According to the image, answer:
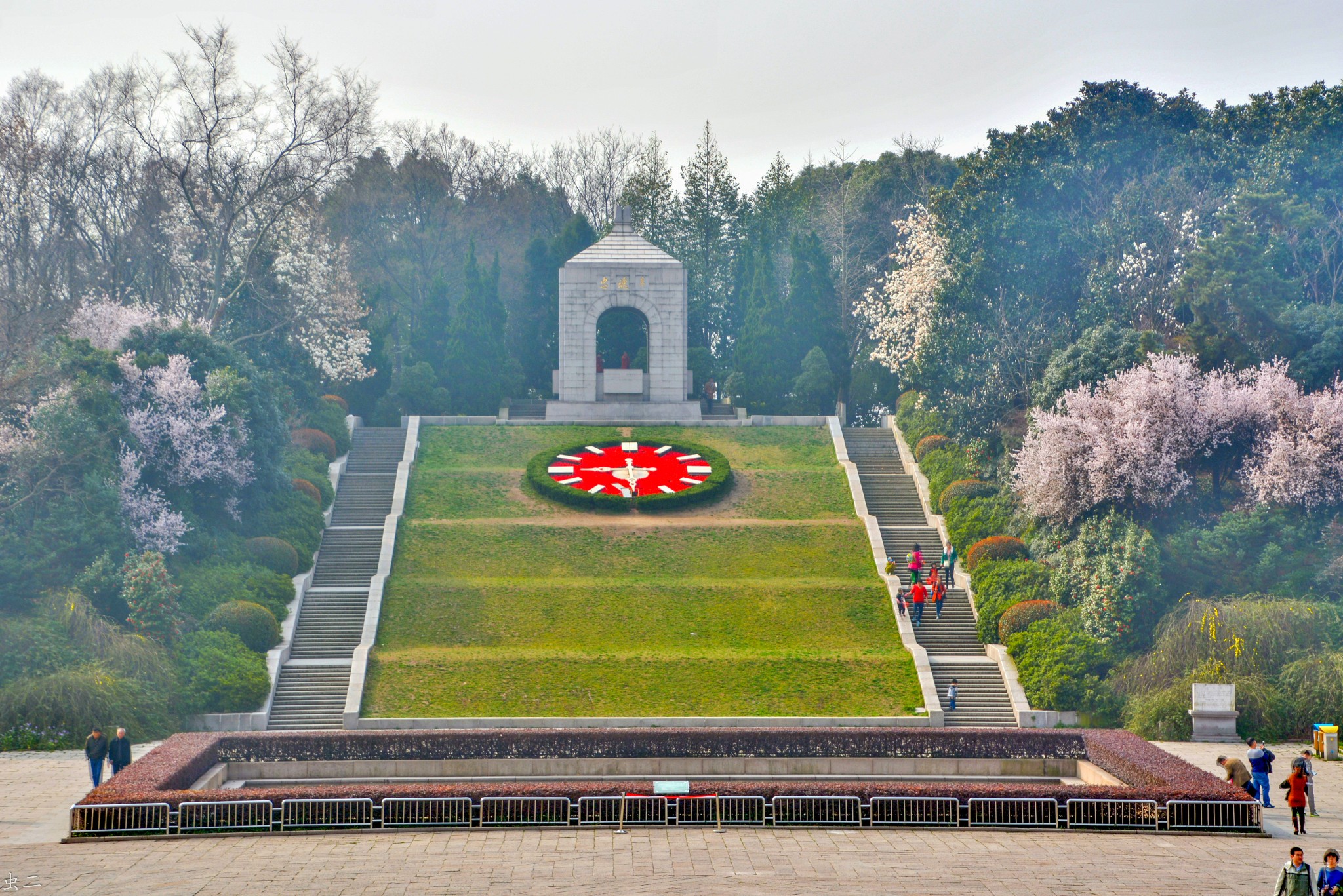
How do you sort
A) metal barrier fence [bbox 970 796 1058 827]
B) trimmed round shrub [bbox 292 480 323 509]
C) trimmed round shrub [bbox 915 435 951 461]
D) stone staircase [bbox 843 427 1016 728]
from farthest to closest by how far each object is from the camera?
trimmed round shrub [bbox 915 435 951 461] < trimmed round shrub [bbox 292 480 323 509] < stone staircase [bbox 843 427 1016 728] < metal barrier fence [bbox 970 796 1058 827]

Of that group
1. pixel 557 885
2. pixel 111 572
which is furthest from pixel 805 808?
pixel 111 572

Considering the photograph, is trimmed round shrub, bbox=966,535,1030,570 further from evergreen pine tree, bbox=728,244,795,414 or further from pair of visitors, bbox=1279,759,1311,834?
evergreen pine tree, bbox=728,244,795,414

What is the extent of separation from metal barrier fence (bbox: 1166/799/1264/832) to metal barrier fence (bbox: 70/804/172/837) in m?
18.2

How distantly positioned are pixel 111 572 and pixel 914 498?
29351mm

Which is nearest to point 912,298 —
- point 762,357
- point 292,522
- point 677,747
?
point 762,357

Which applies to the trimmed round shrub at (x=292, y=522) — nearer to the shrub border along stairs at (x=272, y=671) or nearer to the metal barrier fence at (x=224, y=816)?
the shrub border along stairs at (x=272, y=671)

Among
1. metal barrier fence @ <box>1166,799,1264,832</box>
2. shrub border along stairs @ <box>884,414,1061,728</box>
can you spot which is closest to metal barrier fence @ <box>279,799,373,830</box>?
metal barrier fence @ <box>1166,799,1264,832</box>

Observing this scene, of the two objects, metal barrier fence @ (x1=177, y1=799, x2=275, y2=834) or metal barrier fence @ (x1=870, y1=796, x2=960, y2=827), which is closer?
metal barrier fence @ (x1=177, y1=799, x2=275, y2=834)

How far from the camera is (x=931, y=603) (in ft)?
152

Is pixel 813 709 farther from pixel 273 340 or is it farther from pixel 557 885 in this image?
pixel 273 340

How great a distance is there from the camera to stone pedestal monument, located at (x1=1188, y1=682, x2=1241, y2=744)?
36062mm

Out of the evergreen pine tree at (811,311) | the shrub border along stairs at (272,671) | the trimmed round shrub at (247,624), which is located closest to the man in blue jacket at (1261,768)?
the shrub border along stairs at (272,671)

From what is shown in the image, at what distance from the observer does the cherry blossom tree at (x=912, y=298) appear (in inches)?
2434

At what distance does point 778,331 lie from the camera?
2768 inches
